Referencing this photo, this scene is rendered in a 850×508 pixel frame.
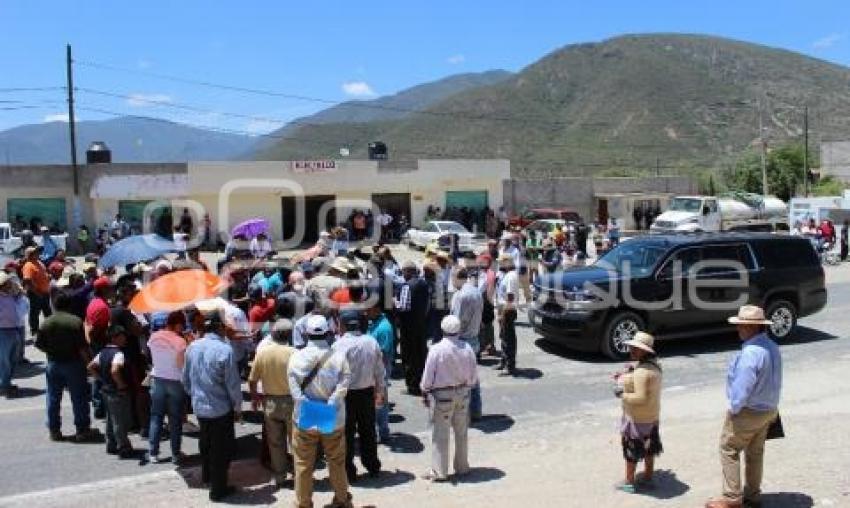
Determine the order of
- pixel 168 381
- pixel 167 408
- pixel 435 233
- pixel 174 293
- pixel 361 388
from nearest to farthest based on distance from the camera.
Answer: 1. pixel 361 388
2. pixel 168 381
3. pixel 167 408
4. pixel 174 293
5. pixel 435 233

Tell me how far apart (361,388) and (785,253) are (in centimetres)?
911

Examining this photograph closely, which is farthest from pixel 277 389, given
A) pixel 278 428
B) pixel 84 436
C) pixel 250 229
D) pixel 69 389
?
pixel 250 229

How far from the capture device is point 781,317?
14023 mm

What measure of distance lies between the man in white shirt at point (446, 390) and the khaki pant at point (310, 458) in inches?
43.6

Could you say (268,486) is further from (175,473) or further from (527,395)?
(527,395)

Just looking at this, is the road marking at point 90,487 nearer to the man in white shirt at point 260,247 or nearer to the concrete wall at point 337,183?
the man in white shirt at point 260,247

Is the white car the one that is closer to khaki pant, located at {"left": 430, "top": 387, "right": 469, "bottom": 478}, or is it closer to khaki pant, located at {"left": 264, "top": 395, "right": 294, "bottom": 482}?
khaki pant, located at {"left": 430, "top": 387, "right": 469, "bottom": 478}

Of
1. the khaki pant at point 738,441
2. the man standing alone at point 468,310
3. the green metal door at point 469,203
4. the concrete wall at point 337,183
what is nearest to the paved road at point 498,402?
the man standing alone at point 468,310

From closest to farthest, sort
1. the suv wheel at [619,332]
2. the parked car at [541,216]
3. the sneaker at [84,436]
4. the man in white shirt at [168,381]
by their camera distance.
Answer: the man in white shirt at [168,381]
the sneaker at [84,436]
the suv wheel at [619,332]
the parked car at [541,216]

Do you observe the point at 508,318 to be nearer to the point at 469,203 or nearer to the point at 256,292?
the point at 256,292

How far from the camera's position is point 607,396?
10.9 m

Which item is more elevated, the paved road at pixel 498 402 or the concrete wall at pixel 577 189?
the concrete wall at pixel 577 189

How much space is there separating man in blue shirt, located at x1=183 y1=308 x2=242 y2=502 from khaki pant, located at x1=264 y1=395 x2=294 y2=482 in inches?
11.7

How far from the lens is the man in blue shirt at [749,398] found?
648 centimetres
